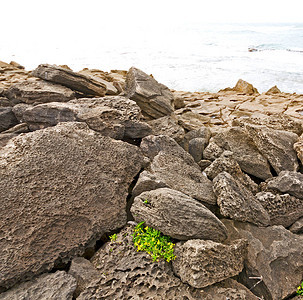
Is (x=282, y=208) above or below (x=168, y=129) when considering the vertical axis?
below

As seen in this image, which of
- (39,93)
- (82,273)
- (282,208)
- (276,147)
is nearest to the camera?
(82,273)

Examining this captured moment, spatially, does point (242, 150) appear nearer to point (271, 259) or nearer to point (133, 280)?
point (271, 259)

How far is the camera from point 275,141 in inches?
152

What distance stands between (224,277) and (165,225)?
63 centimetres

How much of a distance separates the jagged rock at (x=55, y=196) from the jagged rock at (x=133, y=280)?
0.33m

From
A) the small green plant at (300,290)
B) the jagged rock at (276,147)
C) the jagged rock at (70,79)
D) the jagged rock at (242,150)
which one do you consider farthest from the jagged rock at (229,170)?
the jagged rock at (70,79)

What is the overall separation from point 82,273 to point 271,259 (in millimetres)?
1706

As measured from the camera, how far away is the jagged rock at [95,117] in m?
3.56

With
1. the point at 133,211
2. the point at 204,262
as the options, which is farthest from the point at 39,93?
the point at 204,262

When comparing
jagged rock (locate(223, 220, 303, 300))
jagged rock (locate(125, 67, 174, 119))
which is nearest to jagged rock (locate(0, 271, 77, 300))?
jagged rock (locate(223, 220, 303, 300))

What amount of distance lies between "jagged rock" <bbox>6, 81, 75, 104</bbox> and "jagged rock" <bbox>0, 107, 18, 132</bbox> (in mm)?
340

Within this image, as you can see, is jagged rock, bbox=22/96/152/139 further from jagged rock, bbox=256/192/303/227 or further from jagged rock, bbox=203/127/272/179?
jagged rock, bbox=256/192/303/227

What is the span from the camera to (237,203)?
2826 mm

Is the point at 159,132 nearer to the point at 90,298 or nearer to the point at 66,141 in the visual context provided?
the point at 66,141
